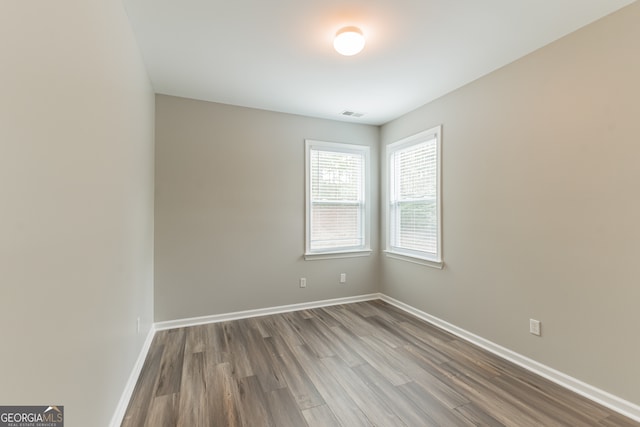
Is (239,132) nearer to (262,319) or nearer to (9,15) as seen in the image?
(262,319)

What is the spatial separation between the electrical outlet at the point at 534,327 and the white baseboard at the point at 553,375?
0.80 feet

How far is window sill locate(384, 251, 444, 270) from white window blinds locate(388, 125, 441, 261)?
1.9 inches

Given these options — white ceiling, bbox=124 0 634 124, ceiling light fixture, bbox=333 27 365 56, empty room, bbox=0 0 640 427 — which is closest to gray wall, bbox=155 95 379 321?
empty room, bbox=0 0 640 427

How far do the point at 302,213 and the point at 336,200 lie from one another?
579 millimetres

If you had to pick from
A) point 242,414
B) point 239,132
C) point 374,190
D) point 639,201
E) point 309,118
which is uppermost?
point 309,118

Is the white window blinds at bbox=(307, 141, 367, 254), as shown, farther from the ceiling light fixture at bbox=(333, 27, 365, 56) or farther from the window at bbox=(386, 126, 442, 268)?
the ceiling light fixture at bbox=(333, 27, 365, 56)

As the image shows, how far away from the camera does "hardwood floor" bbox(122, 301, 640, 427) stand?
1836 mm

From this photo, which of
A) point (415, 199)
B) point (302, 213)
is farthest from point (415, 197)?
point (302, 213)

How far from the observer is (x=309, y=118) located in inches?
157

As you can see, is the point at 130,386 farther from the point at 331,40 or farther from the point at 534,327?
the point at 534,327

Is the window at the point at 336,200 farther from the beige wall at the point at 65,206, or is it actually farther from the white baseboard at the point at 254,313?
the beige wall at the point at 65,206

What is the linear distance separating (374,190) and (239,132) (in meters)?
2.14

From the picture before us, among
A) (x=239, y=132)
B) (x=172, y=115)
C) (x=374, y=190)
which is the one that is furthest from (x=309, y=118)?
(x=172, y=115)

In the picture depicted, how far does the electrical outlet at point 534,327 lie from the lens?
92.6 inches
